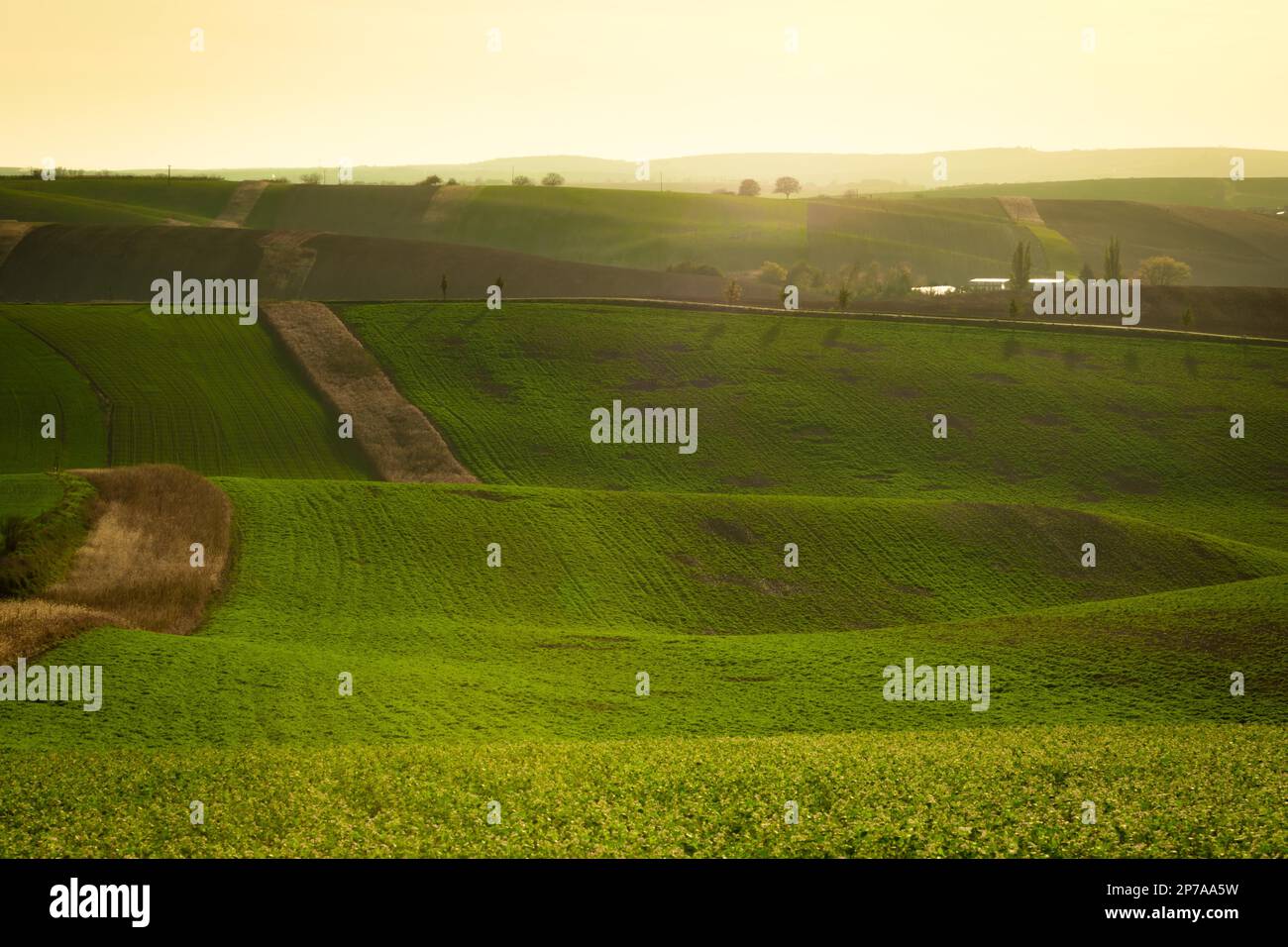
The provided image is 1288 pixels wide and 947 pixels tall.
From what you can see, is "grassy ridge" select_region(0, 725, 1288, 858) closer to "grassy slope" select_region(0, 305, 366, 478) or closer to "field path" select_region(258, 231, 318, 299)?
"grassy slope" select_region(0, 305, 366, 478)

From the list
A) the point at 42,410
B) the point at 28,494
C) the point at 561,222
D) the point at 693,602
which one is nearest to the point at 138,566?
the point at 28,494

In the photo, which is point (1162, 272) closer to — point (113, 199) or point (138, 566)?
point (138, 566)

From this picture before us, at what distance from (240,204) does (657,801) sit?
16545 centimetres

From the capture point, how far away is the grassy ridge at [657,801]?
18.7 m

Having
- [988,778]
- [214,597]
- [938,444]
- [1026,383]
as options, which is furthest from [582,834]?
[1026,383]

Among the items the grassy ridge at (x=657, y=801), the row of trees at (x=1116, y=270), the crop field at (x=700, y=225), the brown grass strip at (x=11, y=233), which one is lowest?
the grassy ridge at (x=657, y=801)

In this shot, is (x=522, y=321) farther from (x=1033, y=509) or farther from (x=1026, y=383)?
(x=1033, y=509)

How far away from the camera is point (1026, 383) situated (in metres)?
79.2

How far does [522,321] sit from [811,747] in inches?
2622

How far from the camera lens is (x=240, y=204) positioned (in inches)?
6649

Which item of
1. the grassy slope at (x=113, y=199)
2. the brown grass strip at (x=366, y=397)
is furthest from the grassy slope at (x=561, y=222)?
the brown grass strip at (x=366, y=397)

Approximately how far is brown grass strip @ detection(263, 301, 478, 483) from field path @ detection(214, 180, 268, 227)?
78.5 metres

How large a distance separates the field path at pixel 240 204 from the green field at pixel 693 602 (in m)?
77.7

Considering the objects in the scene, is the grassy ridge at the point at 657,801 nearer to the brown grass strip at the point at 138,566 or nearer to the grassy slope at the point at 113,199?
the brown grass strip at the point at 138,566
